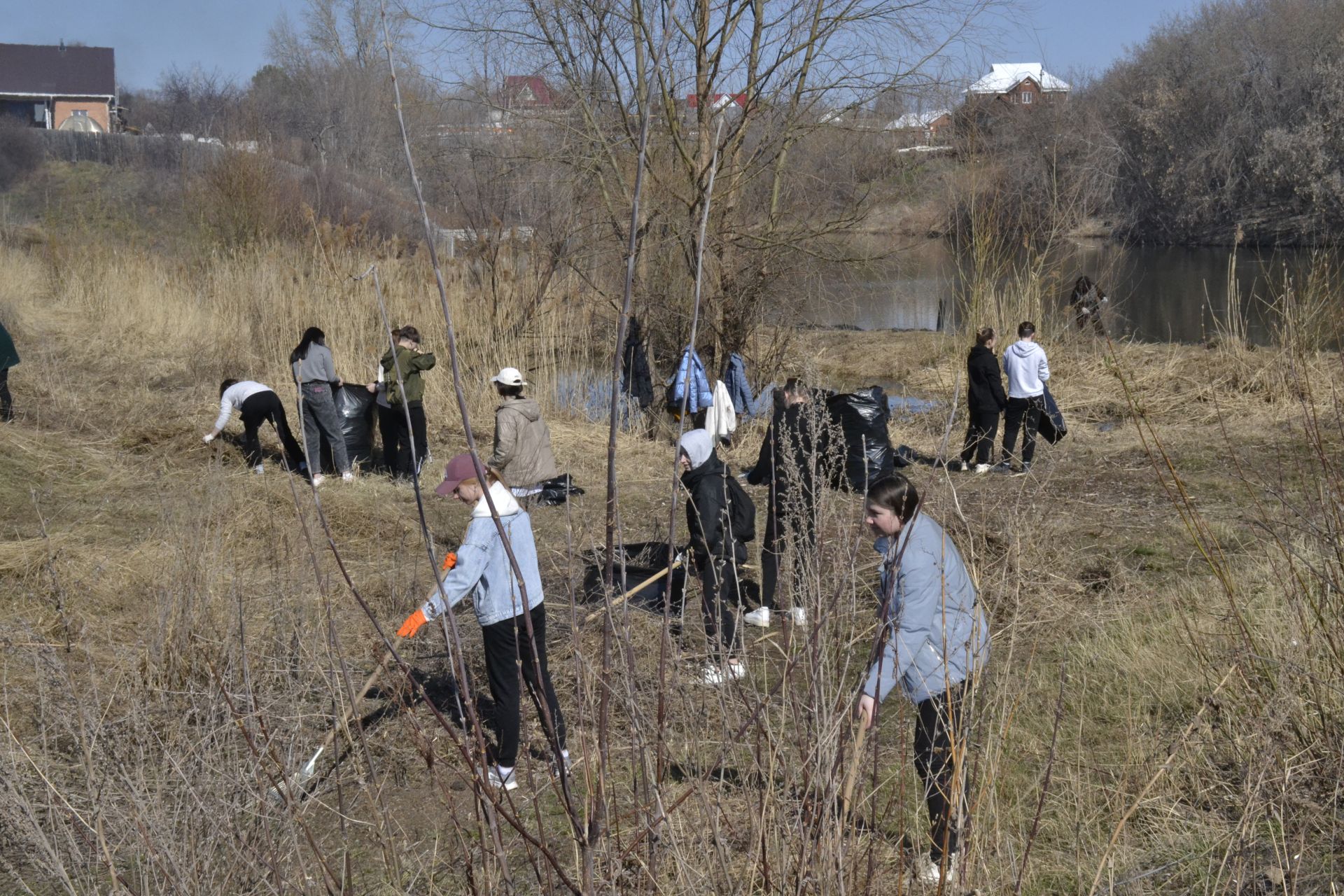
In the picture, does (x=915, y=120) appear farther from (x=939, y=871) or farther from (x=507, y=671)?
(x=939, y=871)

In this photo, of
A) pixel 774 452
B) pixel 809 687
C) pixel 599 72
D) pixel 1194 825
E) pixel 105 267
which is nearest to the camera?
pixel 809 687

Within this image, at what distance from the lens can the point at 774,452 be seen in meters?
6.09

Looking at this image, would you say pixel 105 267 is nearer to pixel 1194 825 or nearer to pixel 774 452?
pixel 774 452

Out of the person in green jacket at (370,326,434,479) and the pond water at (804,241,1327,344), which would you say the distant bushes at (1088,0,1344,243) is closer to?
the pond water at (804,241,1327,344)

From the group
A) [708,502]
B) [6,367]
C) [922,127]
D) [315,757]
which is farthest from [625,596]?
[922,127]

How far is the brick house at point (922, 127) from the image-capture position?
39.4 feet

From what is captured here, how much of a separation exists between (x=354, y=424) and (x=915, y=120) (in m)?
6.76

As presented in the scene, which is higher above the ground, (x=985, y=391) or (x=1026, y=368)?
(x=1026, y=368)

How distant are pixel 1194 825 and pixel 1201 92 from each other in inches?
1306

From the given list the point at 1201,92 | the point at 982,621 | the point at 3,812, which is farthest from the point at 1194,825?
the point at 1201,92

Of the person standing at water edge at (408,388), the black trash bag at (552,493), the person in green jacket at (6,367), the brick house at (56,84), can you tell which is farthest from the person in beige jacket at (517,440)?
the brick house at (56,84)

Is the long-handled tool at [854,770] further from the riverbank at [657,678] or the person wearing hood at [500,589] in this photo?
the person wearing hood at [500,589]

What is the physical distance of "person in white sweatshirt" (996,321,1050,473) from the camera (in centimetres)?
941

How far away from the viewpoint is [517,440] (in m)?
8.37
